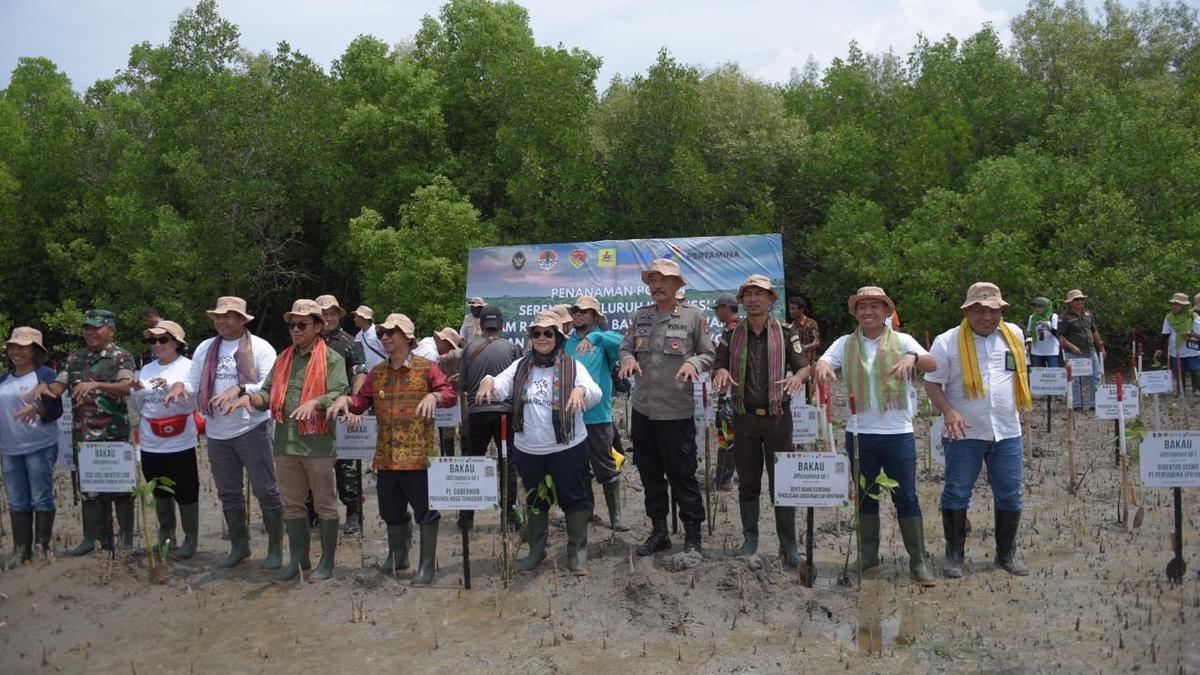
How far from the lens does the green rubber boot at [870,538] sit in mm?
6078

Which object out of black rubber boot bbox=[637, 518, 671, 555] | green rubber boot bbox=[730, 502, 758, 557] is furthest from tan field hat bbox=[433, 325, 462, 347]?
green rubber boot bbox=[730, 502, 758, 557]

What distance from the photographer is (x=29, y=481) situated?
23.0 feet

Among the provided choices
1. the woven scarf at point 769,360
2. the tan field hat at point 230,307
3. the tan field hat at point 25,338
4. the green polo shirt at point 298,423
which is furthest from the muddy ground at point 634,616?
the tan field hat at point 230,307

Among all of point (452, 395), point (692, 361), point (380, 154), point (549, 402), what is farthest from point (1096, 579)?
point (380, 154)

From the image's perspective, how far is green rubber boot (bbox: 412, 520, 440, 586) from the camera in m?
6.24

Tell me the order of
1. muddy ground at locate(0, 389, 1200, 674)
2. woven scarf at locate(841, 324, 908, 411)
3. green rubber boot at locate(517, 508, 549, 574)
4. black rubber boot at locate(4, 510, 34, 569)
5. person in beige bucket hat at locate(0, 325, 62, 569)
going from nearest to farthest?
muddy ground at locate(0, 389, 1200, 674), woven scarf at locate(841, 324, 908, 411), green rubber boot at locate(517, 508, 549, 574), person in beige bucket hat at locate(0, 325, 62, 569), black rubber boot at locate(4, 510, 34, 569)

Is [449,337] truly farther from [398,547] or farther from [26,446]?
[26,446]

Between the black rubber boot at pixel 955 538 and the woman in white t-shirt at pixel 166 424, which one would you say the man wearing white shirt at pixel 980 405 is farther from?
the woman in white t-shirt at pixel 166 424

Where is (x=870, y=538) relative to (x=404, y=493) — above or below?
below

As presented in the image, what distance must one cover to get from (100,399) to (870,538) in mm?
5821

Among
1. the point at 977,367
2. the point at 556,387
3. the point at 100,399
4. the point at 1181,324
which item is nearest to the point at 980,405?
the point at 977,367

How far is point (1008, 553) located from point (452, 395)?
399 cm

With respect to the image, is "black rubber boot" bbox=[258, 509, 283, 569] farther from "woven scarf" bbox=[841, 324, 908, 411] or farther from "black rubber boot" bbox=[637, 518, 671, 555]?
"woven scarf" bbox=[841, 324, 908, 411]

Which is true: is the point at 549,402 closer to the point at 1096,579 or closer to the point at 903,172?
the point at 1096,579
